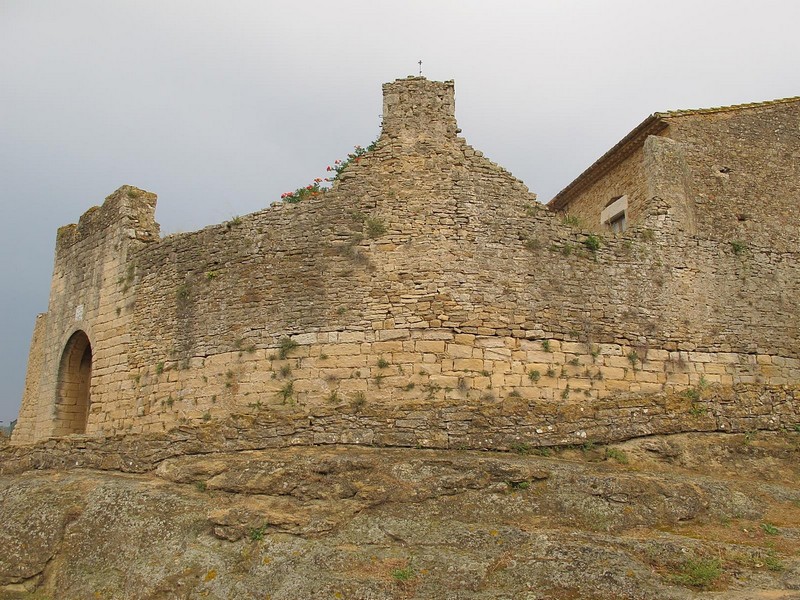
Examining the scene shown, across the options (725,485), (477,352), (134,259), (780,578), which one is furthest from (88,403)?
(780,578)

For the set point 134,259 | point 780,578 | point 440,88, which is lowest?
point 780,578

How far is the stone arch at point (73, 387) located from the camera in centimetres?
1844

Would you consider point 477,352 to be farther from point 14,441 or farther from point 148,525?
point 14,441

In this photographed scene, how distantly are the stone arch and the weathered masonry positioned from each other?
0.34 meters

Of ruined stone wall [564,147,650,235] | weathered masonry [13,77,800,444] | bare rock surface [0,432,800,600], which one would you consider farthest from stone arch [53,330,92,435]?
ruined stone wall [564,147,650,235]

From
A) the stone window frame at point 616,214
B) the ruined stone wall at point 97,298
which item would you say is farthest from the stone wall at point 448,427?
the stone window frame at point 616,214

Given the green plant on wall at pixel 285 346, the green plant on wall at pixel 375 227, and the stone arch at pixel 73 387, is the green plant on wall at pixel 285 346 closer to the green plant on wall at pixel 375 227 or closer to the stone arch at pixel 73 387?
the green plant on wall at pixel 375 227

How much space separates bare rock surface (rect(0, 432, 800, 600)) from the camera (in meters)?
8.05

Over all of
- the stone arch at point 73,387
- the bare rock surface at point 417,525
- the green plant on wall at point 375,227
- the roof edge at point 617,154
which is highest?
the roof edge at point 617,154

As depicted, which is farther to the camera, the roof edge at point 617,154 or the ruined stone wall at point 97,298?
the roof edge at point 617,154

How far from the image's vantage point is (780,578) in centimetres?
786

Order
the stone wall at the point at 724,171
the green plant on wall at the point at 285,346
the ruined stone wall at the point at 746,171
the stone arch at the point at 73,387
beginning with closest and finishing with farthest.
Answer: the green plant on wall at the point at 285,346, the stone wall at the point at 724,171, the ruined stone wall at the point at 746,171, the stone arch at the point at 73,387

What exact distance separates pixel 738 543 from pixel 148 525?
6785mm

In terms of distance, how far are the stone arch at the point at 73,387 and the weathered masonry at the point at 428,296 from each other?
0.34m
